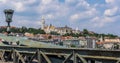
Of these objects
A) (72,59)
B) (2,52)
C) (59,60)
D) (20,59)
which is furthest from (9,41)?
(72,59)

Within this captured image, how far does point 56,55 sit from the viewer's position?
13.0 metres

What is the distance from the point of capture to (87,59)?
1180 centimetres

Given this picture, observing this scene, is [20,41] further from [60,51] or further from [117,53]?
[117,53]

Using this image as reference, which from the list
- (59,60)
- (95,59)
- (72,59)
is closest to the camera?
(95,59)

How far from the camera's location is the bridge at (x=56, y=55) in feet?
36.2

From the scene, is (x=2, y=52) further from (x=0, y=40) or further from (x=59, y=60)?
(x=59, y=60)

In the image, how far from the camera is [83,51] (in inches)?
459

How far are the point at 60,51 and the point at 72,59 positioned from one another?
503 mm

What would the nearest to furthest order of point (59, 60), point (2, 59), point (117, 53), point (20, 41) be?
point (117, 53) < point (59, 60) < point (2, 59) < point (20, 41)

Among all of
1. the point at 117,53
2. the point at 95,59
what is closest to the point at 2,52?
the point at 95,59

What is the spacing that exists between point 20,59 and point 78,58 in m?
3.26

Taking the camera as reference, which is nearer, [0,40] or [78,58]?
[78,58]

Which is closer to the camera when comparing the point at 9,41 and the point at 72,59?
the point at 72,59

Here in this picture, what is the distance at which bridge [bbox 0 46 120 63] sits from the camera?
11039 mm
